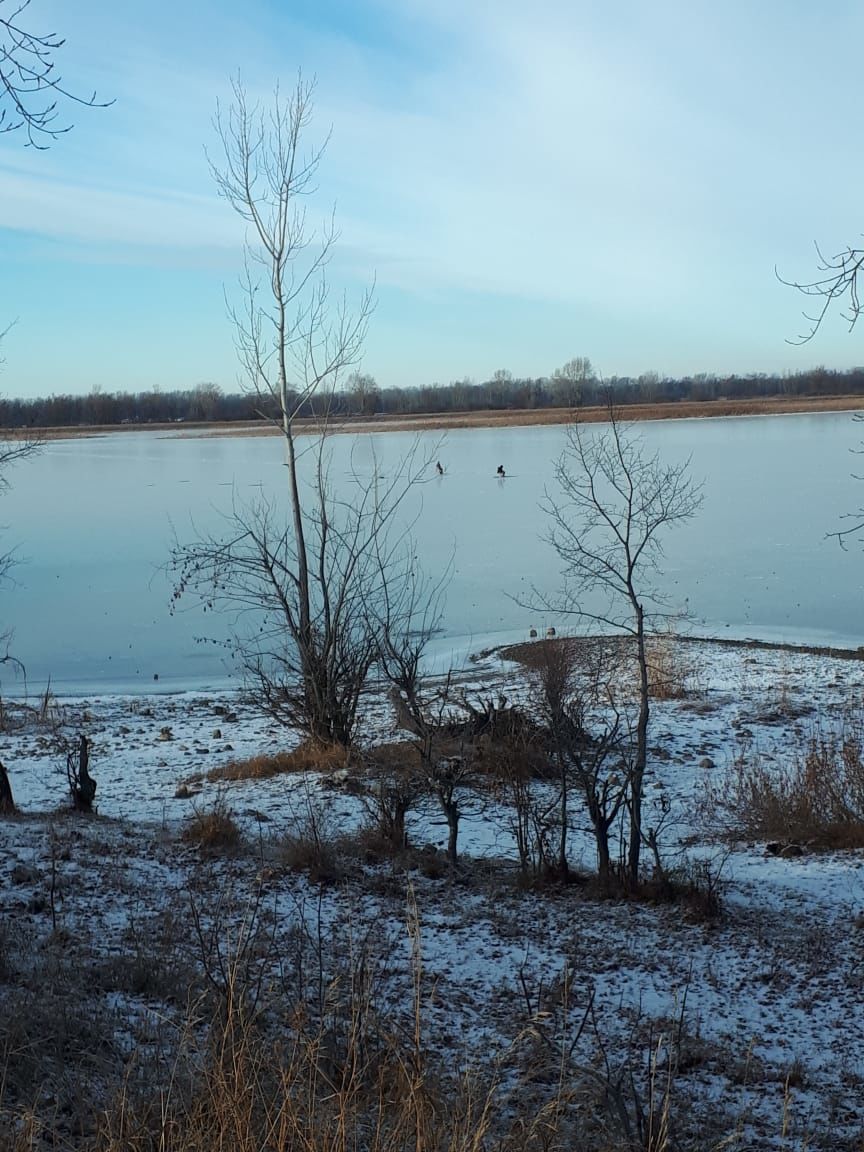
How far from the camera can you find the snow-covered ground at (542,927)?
376 centimetres

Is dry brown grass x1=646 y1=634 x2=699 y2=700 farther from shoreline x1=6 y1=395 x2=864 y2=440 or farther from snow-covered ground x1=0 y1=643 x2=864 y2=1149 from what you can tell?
shoreline x1=6 y1=395 x2=864 y2=440

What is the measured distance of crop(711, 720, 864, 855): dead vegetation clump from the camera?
22.5 feet

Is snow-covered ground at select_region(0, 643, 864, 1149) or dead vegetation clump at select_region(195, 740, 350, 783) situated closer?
snow-covered ground at select_region(0, 643, 864, 1149)

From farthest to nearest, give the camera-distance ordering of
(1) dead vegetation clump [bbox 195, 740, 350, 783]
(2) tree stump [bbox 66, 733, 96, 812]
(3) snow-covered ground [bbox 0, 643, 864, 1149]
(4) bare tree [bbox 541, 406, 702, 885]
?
(1) dead vegetation clump [bbox 195, 740, 350, 783] < (2) tree stump [bbox 66, 733, 96, 812] < (4) bare tree [bbox 541, 406, 702, 885] < (3) snow-covered ground [bbox 0, 643, 864, 1149]

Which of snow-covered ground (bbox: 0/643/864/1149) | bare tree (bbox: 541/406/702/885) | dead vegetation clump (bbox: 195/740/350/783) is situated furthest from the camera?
dead vegetation clump (bbox: 195/740/350/783)

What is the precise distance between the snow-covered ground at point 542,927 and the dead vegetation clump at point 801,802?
22 centimetres

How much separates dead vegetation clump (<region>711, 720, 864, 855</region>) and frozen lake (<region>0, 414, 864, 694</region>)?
152 inches

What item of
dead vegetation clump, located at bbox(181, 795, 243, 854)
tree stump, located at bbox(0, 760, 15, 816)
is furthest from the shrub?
tree stump, located at bbox(0, 760, 15, 816)

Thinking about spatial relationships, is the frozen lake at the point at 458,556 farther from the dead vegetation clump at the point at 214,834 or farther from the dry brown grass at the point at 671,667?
the dead vegetation clump at the point at 214,834

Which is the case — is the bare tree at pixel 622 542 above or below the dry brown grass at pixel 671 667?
above

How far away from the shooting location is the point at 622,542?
284 inches

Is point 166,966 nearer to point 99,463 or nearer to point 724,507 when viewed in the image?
point 724,507

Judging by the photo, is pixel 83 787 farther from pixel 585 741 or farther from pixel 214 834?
pixel 585 741

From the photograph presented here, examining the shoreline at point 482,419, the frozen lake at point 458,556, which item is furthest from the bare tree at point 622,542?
the shoreline at point 482,419
